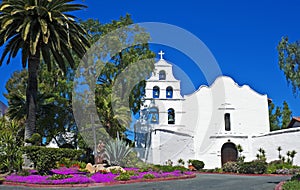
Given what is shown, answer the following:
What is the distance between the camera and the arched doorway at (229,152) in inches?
1259

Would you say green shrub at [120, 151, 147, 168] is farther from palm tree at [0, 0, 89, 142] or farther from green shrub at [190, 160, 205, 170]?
palm tree at [0, 0, 89, 142]

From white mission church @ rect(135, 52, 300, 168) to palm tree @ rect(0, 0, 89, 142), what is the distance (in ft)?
36.8

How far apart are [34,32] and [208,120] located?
742 inches

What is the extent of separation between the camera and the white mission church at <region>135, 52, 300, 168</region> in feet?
100

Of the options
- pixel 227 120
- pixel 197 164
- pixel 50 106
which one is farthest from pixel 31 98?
pixel 227 120

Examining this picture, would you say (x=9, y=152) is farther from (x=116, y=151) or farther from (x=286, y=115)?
(x=286, y=115)

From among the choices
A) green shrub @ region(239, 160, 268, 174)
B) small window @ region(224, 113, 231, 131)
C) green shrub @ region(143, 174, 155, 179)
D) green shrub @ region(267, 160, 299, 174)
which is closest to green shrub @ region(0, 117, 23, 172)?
green shrub @ region(143, 174, 155, 179)

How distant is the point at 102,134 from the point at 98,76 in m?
4.89

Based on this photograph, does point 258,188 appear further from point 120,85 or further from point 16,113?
point 16,113

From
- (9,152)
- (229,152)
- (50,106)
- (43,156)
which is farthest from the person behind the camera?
(229,152)

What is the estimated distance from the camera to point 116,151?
23.1 meters

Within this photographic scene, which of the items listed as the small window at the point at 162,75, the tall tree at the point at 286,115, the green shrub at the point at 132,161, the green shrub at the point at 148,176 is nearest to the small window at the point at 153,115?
the small window at the point at 162,75

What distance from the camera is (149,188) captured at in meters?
13.4

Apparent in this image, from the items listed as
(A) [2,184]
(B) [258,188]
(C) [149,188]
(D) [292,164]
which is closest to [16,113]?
(A) [2,184]
